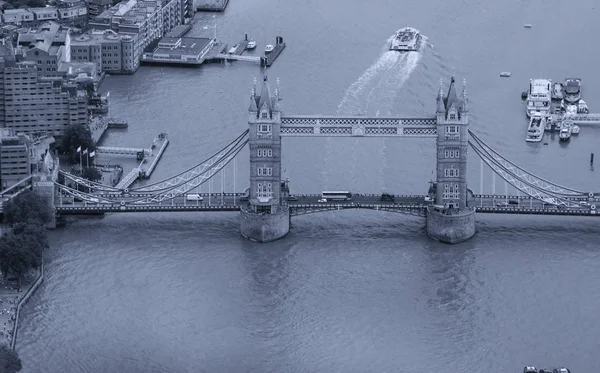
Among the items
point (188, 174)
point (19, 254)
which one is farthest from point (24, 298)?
point (188, 174)

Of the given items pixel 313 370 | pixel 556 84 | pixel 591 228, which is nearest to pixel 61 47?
pixel 556 84

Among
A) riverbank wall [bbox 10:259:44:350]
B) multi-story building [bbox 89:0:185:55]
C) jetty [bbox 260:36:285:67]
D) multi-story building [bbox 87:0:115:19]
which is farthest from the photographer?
multi-story building [bbox 87:0:115:19]

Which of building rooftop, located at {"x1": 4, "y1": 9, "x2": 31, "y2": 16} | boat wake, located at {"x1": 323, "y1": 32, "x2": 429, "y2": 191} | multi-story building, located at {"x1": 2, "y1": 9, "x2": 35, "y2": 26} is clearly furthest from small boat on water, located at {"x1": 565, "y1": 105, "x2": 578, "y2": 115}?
building rooftop, located at {"x1": 4, "y1": 9, "x2": 31, "y2": 16}

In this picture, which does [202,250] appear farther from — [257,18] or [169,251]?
[257,18]

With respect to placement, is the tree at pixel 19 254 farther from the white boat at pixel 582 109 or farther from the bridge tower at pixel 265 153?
the white boat at pixel 582 109

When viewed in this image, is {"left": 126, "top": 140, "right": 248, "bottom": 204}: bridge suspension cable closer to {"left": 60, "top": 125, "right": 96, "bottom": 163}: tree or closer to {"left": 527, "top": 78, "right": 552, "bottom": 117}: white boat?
{"left": 60, "top": 125, "right": 96, "bottom": 163}: tree

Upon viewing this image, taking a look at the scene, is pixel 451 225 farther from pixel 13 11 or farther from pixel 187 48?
pixel 13 11

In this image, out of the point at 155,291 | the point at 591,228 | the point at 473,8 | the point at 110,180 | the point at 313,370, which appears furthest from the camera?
the point at 473,8

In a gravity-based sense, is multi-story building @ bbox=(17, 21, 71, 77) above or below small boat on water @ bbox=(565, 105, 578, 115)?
above
